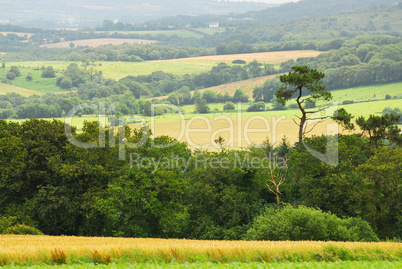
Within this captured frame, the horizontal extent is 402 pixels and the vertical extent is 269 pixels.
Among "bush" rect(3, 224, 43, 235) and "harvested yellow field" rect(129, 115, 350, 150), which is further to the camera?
"harvested yellow field" rect(129, 115, 350, 150)

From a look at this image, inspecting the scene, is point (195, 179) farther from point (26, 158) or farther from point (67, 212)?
point (26, 158)

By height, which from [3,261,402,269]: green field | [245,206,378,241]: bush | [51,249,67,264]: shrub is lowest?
[245,206,378,241]: bush

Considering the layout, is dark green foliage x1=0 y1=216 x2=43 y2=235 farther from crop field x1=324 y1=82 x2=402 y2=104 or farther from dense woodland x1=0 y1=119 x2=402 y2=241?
crop field x1=324 y1=82 x2=402 y2=104

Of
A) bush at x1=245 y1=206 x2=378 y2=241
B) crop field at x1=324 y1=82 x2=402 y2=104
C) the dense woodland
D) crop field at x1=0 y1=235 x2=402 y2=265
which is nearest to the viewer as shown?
crop field at x1=0 y1=235 x2=402 y2=265

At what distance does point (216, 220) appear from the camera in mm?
36062

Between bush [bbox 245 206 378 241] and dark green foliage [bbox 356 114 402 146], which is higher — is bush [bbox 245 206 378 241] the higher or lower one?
the lower one

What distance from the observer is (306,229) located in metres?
25.4

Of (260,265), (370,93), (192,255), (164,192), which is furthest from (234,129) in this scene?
(260,265)

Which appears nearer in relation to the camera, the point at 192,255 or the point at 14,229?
the point at 192,255

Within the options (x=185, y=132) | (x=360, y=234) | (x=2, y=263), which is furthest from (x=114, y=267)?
(x=185, y=132)

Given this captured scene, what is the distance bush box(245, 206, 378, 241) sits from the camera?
2497cm

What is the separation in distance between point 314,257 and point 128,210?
73.9 feet

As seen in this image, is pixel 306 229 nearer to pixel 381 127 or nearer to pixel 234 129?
pixel 381 127

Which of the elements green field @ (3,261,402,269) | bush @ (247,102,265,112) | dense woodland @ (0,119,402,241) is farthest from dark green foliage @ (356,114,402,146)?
bush @ (247,102,265,112)
